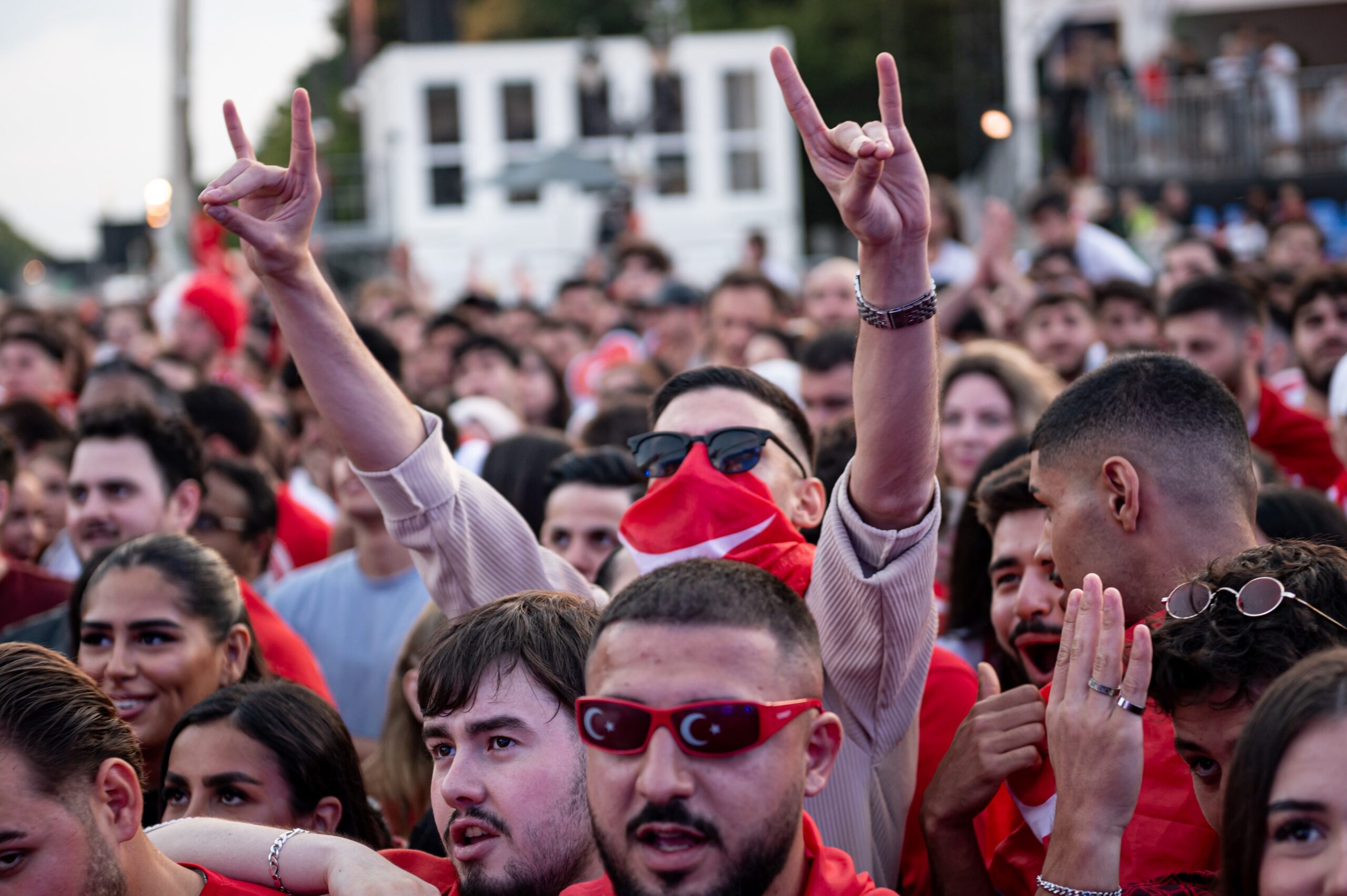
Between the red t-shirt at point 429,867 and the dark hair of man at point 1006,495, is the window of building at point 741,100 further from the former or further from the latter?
the red t-shirt at point 429,867

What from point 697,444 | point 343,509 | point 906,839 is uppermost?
point 697,444

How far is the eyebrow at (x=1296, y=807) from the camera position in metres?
2.03

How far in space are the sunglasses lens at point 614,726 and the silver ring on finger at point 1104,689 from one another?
0.84m

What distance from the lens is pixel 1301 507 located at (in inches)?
154

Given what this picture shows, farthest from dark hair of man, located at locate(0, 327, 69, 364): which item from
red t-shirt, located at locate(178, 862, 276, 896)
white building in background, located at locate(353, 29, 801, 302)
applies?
white building in background, located at locate(353, 29, 801, 302)

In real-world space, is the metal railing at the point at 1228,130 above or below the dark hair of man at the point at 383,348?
above

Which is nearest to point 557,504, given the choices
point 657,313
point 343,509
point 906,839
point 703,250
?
point 343,509

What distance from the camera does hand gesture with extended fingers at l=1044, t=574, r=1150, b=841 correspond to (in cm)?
252

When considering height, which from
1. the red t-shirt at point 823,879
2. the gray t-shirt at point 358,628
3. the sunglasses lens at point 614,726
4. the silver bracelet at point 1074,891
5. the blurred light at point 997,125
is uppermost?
the blurred light at point 997,125

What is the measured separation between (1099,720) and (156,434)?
3795 millimetres

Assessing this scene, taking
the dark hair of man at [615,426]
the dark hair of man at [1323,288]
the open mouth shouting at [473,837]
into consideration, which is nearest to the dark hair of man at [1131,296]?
the dark hair of man at [1323,288]

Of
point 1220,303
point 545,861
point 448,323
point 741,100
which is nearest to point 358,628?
point 545,861

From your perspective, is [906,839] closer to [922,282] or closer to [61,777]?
[922,282]

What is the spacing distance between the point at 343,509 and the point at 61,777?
2.83m
